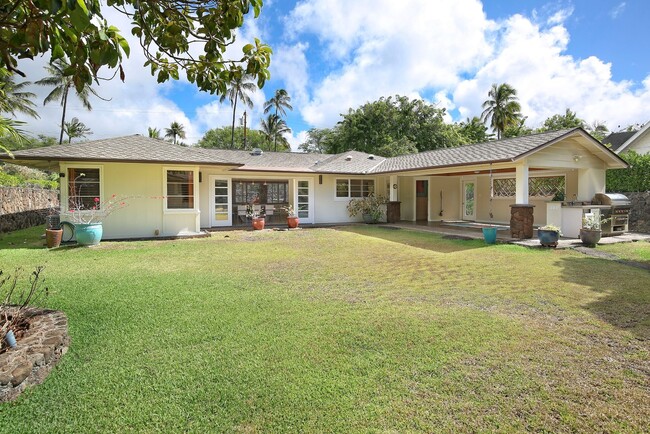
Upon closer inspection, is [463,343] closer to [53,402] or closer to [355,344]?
[355,344]

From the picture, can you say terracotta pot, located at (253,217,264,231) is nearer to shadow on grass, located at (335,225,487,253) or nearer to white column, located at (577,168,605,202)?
shadow on grass, located at (335,225,487,253)

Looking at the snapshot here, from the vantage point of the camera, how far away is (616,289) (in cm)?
574

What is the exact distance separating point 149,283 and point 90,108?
38672 millimetres

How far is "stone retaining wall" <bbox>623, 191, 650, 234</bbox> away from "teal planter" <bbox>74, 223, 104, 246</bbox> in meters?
18.9

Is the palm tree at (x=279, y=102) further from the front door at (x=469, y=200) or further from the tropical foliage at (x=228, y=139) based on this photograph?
the front door at (x=469, y=200)

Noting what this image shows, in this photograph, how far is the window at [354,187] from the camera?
17656 mm

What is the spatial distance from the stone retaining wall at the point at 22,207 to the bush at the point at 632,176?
80.7 ft

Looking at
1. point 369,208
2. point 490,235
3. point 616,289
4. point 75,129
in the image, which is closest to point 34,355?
point 616,289

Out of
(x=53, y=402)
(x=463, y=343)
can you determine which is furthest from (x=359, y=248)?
(x=53, y=402)

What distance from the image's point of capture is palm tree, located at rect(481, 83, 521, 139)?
1400 inches

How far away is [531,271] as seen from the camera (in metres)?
7.07

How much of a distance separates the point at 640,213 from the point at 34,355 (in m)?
18.5

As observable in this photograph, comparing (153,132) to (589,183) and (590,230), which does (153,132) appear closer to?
(589,183)

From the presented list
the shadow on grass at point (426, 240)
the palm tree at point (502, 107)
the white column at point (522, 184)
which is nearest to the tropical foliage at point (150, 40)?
the shadow on grass at point (426, 240)
